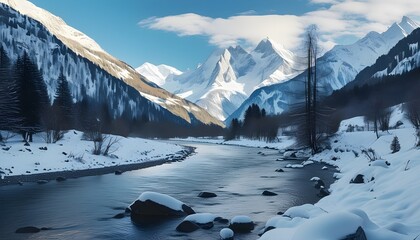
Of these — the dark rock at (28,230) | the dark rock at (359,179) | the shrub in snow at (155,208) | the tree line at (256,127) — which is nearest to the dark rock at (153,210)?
the shrub in snow at (155,208)

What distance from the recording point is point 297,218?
586 inches

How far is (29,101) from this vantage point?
57.0 m

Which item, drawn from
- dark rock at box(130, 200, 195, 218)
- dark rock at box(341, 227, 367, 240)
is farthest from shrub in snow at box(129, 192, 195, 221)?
dark rock at box(341, 227, 367, 240)

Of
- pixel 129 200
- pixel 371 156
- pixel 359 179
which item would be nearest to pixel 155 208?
pixel 129 200

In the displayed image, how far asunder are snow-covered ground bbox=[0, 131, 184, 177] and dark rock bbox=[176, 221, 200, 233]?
2453cm

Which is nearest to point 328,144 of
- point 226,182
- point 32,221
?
point 226,182

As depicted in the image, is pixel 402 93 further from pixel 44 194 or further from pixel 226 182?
pixel 44 194

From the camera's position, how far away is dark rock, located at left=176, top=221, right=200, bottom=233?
54.1 feet

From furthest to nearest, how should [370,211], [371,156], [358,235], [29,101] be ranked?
[29,101] < [371,156] < [370,211] < [358,235]

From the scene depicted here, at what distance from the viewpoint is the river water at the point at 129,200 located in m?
16.6

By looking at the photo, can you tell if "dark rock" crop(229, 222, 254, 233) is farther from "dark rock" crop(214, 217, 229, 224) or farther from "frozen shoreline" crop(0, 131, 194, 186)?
"frozen shoreline" crop(0, 131, 194, 186)

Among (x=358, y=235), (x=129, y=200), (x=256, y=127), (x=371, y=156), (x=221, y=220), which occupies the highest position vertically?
(x=256, y=127)

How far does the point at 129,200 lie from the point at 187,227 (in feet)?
30.3

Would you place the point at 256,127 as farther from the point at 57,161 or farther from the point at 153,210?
the point at 153,210
